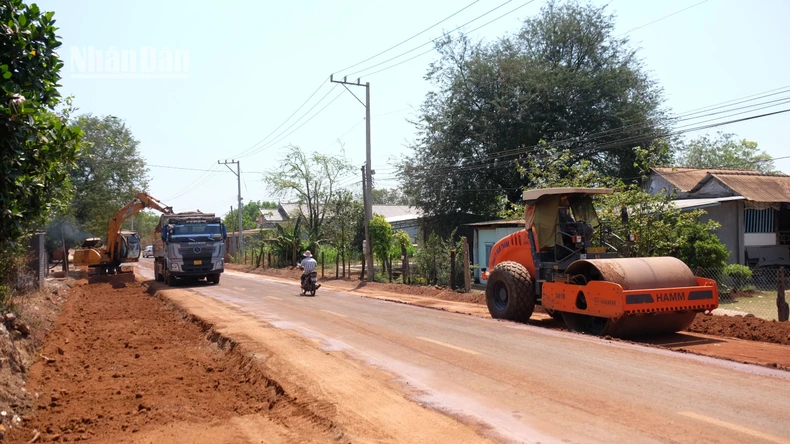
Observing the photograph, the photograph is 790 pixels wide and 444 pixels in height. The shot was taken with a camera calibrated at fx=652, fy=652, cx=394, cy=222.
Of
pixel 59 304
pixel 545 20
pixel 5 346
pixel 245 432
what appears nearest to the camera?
pixel 245 432

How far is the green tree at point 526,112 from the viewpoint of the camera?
1431 inches

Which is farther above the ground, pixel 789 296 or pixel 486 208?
pixel 486 208

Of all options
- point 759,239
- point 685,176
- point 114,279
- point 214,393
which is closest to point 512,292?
point 214,393

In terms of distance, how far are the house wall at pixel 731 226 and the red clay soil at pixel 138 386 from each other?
777 inches

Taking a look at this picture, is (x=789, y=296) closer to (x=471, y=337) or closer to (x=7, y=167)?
(x=471, y=337)

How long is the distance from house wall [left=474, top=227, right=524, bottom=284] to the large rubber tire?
13.7 metres

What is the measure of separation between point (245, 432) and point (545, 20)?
38.4 metres

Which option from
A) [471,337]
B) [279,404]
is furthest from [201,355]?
[471,337]

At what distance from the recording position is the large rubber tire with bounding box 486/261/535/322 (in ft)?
47.1

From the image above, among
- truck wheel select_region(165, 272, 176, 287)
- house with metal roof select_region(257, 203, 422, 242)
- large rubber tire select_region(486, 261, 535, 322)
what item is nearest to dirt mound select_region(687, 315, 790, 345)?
large rubber tire select_region(486, 261, 535, 322)

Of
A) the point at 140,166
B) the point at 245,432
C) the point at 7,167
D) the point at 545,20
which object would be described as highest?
the point at 545,20

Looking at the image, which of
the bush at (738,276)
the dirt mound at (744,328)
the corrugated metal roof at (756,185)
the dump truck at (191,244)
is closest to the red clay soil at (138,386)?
the dirt mound at (744,328)

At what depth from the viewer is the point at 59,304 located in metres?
19.4

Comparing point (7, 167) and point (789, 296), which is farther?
point (789, 296)
